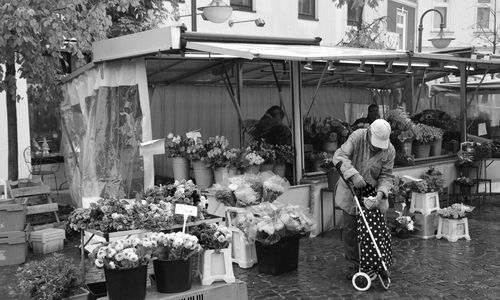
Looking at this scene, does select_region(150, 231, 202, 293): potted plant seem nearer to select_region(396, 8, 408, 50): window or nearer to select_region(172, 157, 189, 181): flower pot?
select_region(172, 157, 189, 181): flower pot

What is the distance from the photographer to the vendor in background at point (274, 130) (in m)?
8.80

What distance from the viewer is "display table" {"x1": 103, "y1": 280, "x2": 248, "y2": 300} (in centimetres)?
441

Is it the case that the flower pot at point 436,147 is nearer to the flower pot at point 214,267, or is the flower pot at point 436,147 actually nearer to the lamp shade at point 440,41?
the lamp shade at point 440,41

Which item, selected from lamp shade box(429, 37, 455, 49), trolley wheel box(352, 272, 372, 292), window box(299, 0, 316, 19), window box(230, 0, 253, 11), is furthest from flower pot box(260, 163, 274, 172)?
window box(299, 0, 316, 19)

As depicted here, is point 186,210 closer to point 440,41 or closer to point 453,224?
point 453,224

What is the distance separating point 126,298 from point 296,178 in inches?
178

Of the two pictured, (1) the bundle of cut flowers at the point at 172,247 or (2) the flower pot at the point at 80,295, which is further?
(2) the flower pot at the point at 80,295

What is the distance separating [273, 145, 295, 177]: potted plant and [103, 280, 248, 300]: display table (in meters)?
3.70

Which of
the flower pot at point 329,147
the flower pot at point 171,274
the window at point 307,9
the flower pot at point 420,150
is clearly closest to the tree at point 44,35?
the flower pot at point 329,147

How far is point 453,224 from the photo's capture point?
309 inches

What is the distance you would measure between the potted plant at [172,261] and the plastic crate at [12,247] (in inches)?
128

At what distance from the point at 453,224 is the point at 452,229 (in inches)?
2.9

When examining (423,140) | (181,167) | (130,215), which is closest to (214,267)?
(130,215)

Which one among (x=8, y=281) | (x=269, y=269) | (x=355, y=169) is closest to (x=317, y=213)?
(x=269, y=269)
